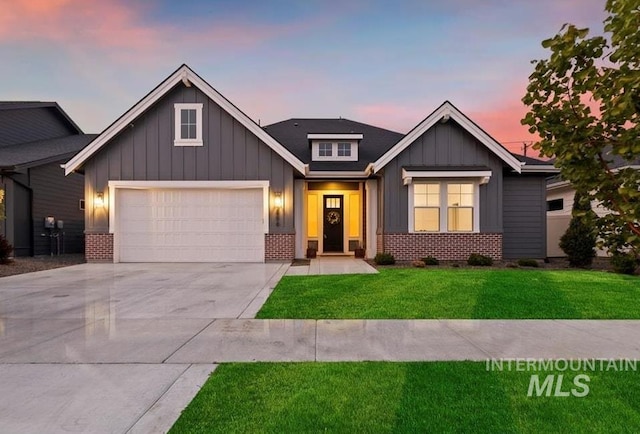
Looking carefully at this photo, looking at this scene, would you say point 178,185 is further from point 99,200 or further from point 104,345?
point 104,345

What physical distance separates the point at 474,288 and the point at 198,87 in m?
11.2

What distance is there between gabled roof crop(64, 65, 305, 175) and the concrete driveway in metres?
5.24

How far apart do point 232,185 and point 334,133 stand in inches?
207

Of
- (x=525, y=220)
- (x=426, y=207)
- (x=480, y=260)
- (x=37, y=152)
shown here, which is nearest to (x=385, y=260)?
(x=426, y=207)

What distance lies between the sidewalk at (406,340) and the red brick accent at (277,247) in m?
8.16

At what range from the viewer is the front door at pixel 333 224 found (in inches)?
659

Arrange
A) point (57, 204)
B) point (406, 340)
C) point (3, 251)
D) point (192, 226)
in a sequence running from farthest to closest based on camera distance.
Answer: point (57, 204) → point (192, 226) → point (3, 251) → point (406, 340)

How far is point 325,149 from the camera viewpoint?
54.7 feet

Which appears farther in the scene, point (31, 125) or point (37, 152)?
point (31, 125)

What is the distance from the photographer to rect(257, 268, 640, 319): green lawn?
6.31 m

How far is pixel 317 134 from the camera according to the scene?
16.3m

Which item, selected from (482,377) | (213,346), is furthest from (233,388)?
(482,377)

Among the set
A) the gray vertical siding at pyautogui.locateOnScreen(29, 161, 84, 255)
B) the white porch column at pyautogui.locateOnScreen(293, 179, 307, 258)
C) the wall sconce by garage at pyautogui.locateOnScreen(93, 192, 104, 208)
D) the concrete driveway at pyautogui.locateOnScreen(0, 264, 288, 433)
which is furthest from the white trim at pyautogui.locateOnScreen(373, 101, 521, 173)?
the gray vertical siding at pyautogui.locateOnScreen(29, 161, 84, 255)

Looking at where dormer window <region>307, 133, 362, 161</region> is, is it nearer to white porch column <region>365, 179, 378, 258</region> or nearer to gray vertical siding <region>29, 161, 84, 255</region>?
white porch column <region>365, 179, 378, 258</region>
